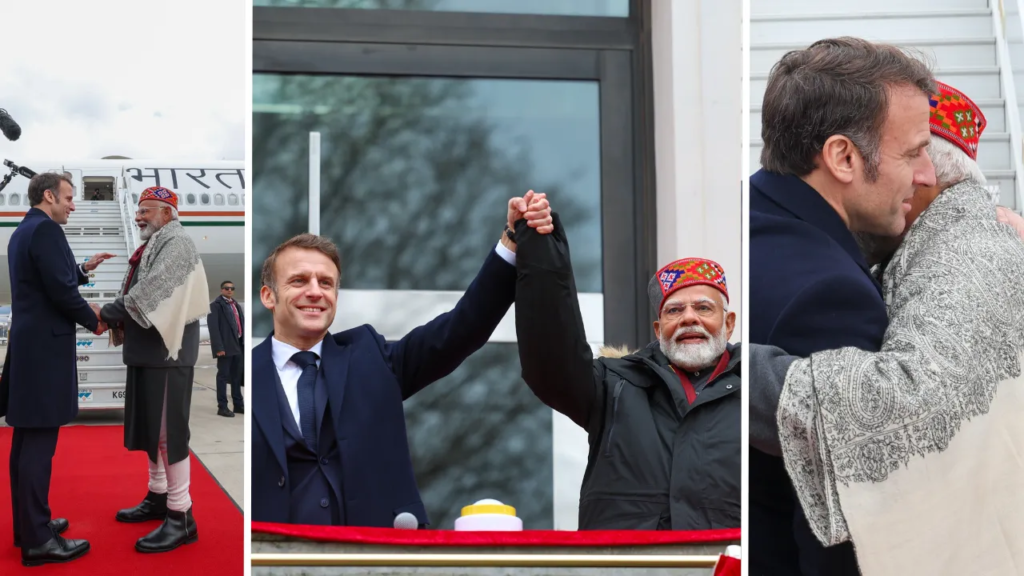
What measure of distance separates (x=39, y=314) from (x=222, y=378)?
299 mm

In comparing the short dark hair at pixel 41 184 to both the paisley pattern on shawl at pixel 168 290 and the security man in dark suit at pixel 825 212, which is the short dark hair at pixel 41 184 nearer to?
the paisley pattern on shawl at pixel 168 290

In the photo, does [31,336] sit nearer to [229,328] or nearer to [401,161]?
[229,328]

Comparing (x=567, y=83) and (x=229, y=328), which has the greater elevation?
(x=567, y=83)

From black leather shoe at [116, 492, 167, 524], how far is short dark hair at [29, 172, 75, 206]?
Result: 18.5 inches

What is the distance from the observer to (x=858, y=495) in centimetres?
125

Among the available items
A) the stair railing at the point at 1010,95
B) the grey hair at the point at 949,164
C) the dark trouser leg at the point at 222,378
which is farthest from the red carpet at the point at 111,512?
the stair railing at the point at 1010,95

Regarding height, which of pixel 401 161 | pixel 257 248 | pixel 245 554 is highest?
pixel 401 161

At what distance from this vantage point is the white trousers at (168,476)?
1411 millimetres

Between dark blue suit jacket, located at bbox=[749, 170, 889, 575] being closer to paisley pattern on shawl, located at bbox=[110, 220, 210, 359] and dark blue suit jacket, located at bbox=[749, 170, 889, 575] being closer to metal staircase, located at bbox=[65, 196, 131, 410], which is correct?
paisley pattern on shawl, located at bbox=[110, 220, 210, 359]

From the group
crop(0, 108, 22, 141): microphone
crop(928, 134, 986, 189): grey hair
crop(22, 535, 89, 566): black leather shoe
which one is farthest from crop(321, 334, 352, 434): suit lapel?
crop(928, 134, 986, 189): grey hair

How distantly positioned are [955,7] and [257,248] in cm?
115

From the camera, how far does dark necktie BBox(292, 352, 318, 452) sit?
132 cm

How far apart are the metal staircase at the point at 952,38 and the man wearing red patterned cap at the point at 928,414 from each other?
0.19 metres

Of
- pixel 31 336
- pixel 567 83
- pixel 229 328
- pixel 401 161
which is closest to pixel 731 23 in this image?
pixel 567 83
